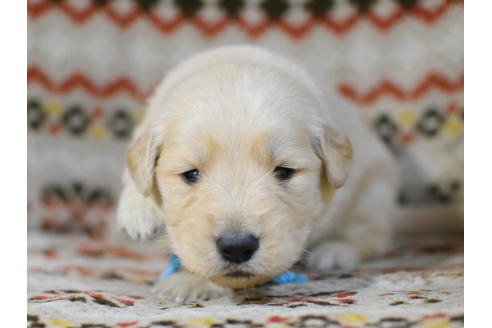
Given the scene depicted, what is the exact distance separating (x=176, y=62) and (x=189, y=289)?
2450 millimetres

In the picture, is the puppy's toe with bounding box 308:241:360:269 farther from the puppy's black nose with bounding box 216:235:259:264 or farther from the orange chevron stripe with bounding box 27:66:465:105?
the orange chevron stripe with bounding box 27:66:465:105

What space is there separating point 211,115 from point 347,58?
7.91 feet

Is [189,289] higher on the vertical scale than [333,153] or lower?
lower

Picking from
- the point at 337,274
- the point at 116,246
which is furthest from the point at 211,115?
the point at 116,246

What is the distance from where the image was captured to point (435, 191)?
4129 mm

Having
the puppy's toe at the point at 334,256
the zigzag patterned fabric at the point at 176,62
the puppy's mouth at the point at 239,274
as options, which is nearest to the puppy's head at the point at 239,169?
the puppy's mouth at the point at 239,274

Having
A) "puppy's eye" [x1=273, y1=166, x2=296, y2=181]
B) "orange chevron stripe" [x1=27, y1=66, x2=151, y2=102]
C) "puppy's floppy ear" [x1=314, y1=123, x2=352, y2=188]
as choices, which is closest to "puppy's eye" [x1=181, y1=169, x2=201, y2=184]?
"puppy's eye" [x1=273, y1=166, x2=296, y2=181]

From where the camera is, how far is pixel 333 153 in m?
2.49

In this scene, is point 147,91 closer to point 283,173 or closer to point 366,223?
point 366,223

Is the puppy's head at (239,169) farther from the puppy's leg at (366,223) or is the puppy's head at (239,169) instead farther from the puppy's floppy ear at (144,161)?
the puppy's leg at (366,223)

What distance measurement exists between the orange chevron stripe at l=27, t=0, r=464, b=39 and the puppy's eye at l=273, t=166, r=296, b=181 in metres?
2.31

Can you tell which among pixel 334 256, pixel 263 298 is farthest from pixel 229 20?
pixel 263 298

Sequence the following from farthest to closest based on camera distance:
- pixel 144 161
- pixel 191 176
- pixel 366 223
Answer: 1. pixel 366 223
2. pixel 144 161
3. pixel 191 176

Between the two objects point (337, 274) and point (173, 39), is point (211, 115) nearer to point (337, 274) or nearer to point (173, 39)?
point (337, 274)
